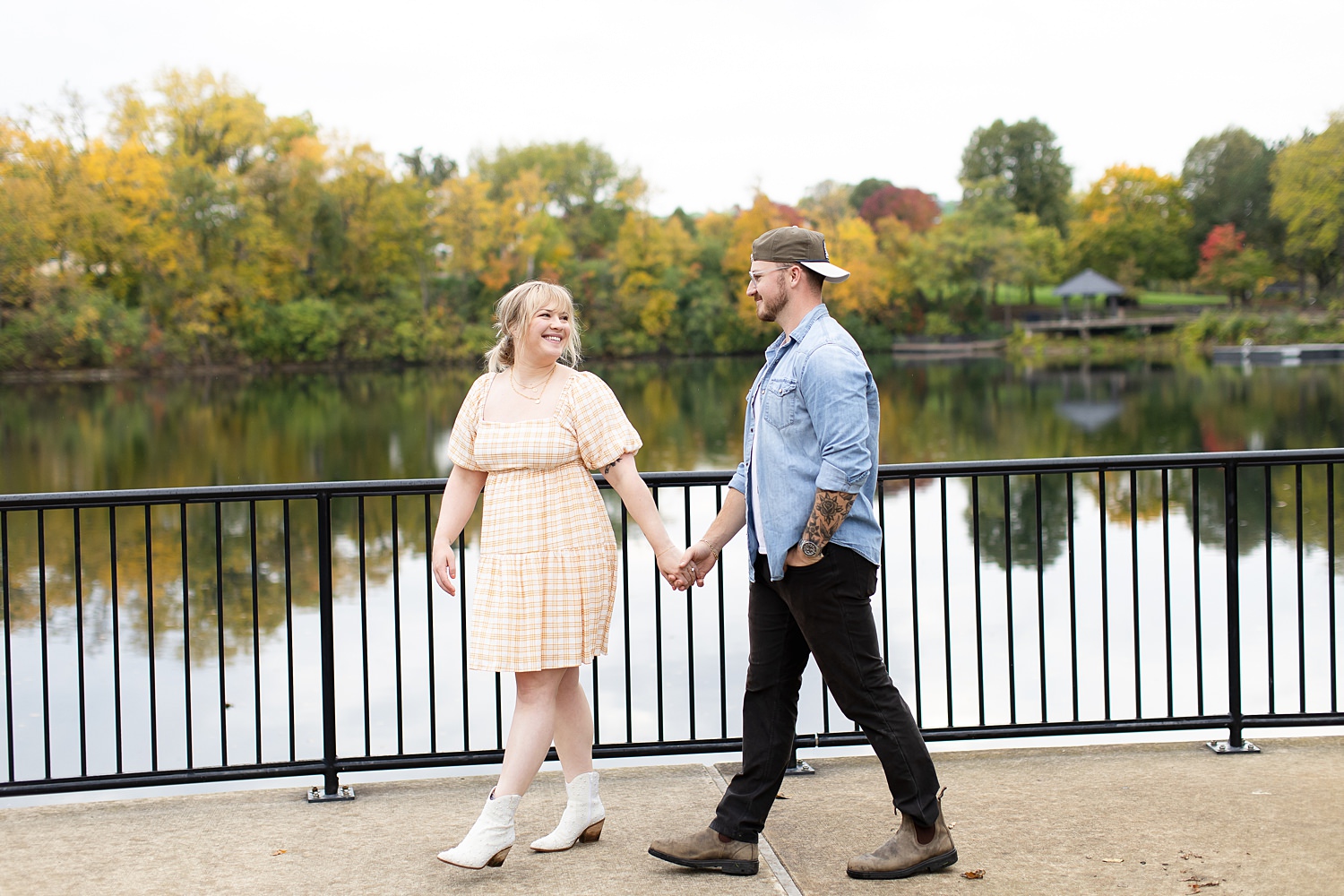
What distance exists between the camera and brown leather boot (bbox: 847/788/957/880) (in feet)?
10.6

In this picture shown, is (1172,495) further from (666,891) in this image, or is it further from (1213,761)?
(666,891)

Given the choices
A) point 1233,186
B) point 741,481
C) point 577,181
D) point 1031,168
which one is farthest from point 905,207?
point 741,481

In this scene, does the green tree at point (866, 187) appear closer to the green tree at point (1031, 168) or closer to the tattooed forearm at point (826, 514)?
the green tree at point (1031, 168)

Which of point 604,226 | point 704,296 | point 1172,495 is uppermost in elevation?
point 604,226

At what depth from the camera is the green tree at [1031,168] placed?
87625 mm

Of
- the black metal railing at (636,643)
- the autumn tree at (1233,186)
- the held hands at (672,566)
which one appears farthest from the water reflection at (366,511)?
the autumn tree at (1233,186)

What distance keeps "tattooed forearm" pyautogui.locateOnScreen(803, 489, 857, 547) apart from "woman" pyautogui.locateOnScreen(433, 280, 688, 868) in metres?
0.41

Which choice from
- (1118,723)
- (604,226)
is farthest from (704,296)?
(1118,723)

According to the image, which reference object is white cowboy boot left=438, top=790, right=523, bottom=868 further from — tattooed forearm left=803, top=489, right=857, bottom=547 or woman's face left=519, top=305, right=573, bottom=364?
woman's face left=519, top=305, right=573, bottom=364

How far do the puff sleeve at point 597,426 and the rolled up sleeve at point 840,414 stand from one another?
537 millimetres

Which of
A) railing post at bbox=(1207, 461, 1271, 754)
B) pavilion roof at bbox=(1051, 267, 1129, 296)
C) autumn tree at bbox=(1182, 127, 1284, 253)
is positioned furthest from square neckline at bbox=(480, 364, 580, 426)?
autumn tree at bbox=(1182, 127, 1284, 253)

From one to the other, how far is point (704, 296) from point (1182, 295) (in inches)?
1685

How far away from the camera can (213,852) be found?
11.6 feet

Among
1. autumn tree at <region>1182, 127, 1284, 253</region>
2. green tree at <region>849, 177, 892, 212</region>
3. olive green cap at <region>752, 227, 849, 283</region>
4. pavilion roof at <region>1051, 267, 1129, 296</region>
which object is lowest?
olive green cap at <region>752, 227, 849, 283</region>
